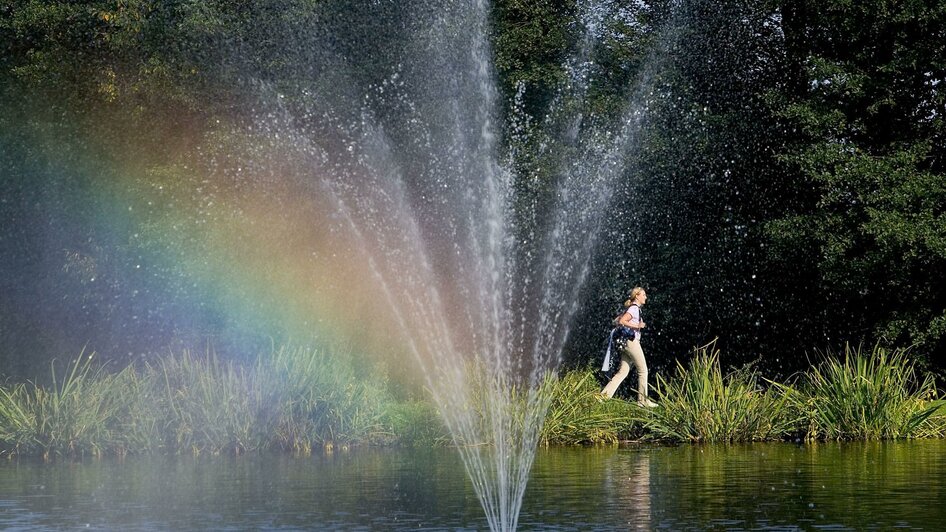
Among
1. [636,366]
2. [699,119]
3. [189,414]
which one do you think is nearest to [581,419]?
[636,366]

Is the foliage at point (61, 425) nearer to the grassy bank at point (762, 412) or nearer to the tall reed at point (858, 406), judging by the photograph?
the grassy bank at point (762, 412)

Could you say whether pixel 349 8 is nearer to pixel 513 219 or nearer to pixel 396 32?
pixel 396 32

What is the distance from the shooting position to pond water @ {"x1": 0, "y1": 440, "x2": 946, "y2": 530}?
1211cm

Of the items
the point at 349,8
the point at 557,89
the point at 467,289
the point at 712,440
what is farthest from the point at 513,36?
the point at 712,440

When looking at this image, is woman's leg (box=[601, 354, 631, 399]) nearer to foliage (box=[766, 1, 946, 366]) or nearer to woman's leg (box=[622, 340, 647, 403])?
woman's leg (box=[622, 340, 647, 403])

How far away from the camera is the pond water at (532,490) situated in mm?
12109

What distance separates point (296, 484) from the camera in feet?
51.6

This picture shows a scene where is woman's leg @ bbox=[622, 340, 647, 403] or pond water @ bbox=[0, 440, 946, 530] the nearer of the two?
pond water @ bbox=[0, 440, 946, 530]

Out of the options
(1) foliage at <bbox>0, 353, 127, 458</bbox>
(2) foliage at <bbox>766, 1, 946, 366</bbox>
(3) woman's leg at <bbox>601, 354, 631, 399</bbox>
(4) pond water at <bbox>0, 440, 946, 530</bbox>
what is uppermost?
(2) foliage at <bbox>766, 1, 946, 366</bbox>

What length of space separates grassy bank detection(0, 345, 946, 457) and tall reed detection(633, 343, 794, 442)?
0.02 meters

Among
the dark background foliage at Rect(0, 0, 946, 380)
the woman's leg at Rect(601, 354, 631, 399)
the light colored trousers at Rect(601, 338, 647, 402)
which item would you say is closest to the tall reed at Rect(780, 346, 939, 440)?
the light colored trousers at Rect(601, 338, 647, 402)

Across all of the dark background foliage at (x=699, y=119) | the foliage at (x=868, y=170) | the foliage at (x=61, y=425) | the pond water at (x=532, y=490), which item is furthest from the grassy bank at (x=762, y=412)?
the foliage at (x=61, y=425)

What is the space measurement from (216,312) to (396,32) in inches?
263

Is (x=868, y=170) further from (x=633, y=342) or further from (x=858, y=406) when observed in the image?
(x=858, y=406)
